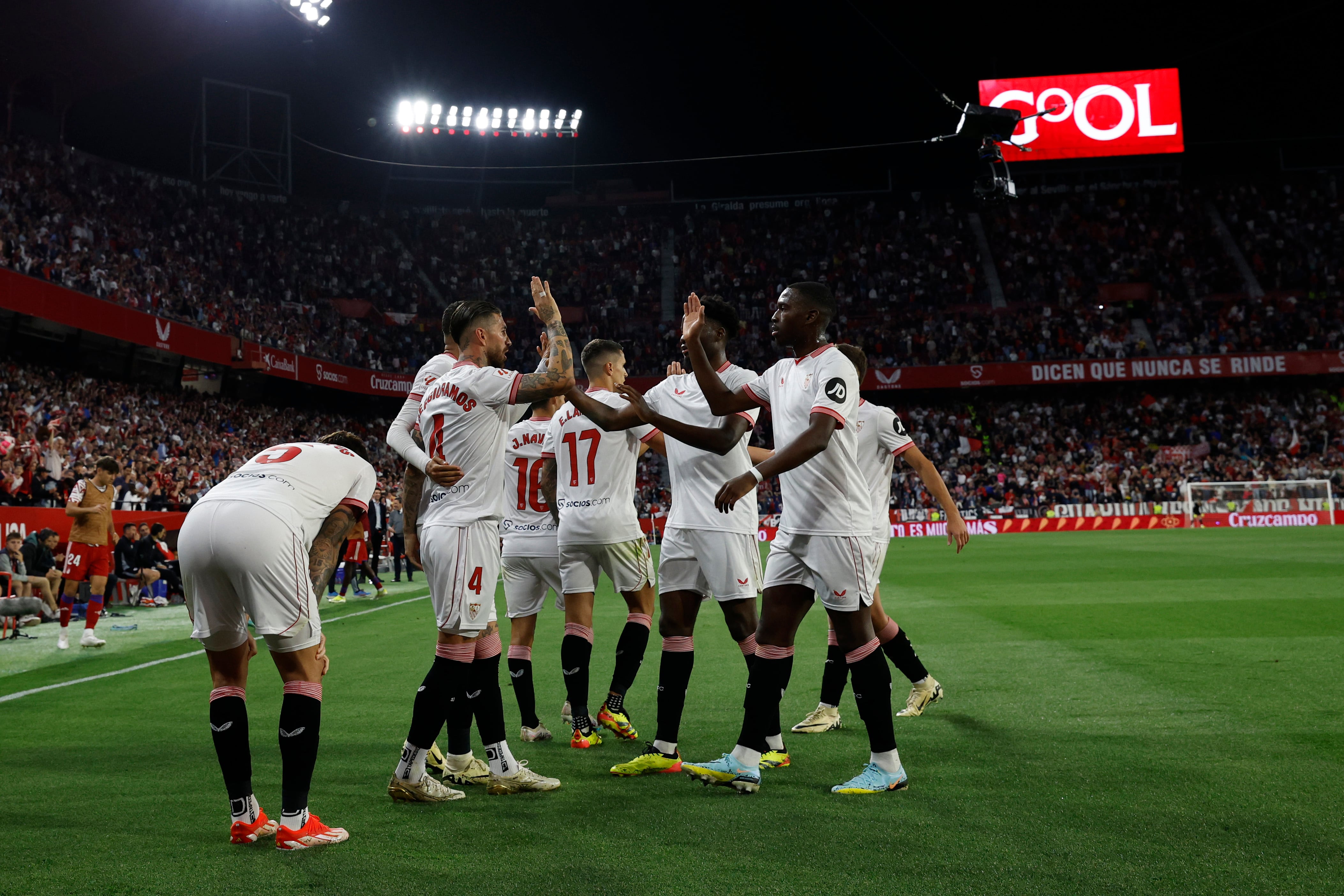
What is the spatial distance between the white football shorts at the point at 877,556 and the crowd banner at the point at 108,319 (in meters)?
25.1

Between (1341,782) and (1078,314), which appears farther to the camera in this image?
(1078,314)

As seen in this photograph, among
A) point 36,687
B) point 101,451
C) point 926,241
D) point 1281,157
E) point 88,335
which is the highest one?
point 1281,157

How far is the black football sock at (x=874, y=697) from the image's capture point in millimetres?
4445

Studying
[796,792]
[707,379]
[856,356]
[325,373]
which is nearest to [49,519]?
[707,379]

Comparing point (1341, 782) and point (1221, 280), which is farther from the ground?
point (1221, 280)

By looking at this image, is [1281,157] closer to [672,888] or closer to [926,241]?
[926,241]

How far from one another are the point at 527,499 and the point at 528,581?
533mm

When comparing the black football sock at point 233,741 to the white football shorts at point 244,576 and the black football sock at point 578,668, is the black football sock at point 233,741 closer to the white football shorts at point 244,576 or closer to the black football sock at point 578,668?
the white football shorts at point 244,576

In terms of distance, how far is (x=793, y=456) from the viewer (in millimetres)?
4238

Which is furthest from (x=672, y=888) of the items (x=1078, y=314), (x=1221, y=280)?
(x=1221, y=280)

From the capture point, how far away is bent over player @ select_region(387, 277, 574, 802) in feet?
14.8

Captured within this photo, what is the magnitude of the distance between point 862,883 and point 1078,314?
43.3m

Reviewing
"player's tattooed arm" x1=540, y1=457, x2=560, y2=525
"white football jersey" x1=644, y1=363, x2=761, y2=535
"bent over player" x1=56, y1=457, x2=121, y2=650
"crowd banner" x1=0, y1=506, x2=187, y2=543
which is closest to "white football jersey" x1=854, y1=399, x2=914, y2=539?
"white football jersey" x1=644, y1=363, x2=761, y2=535

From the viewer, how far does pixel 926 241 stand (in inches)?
1828
